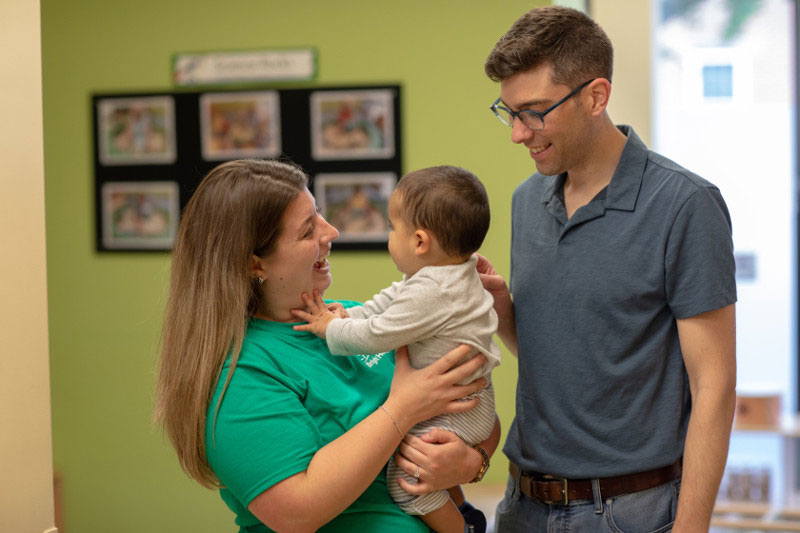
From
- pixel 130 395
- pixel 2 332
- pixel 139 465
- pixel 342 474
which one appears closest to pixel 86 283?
pixel 130 395

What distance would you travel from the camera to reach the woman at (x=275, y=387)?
1.48m

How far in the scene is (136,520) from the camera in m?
4.05

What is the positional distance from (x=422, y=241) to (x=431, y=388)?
0.99 ft

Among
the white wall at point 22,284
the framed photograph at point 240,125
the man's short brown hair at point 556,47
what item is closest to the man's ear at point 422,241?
the man's short brown hair at point 556,47

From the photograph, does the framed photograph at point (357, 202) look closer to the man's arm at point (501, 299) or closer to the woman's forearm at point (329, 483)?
the man's arm at point (501, 299)

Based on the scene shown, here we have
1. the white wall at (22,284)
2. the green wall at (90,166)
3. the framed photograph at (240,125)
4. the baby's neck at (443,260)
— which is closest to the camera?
the baby's neck at (443,260)

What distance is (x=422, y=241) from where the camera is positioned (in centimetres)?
167

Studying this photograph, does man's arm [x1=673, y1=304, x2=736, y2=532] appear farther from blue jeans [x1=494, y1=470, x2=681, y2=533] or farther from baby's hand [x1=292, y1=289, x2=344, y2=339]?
baby's hand [x1=292, y1=289, x2=344, y2=339]

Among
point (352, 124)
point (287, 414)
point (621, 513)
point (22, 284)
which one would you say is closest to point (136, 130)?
point (352, 124)

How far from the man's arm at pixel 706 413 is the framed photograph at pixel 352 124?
239cm

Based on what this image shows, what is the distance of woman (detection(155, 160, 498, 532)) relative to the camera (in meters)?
1.48

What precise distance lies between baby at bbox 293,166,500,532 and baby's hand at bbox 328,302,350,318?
0.5 inches

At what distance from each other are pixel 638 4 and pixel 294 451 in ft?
8.78

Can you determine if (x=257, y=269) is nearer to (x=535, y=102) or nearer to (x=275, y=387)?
(x=275, y=387)
